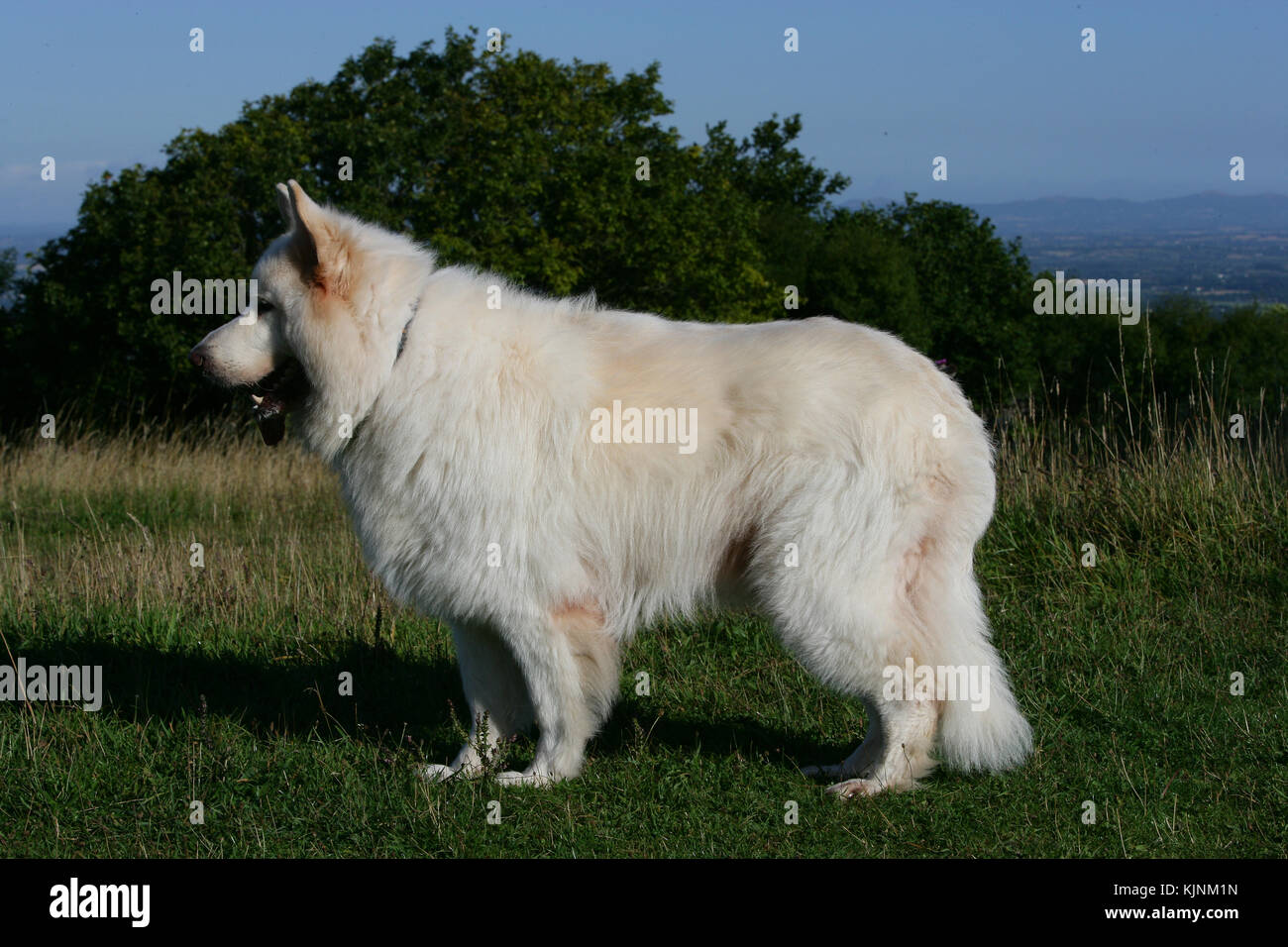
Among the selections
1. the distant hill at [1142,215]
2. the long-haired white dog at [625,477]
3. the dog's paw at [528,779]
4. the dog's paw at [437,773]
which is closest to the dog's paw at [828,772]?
the long-haired white dog at [625,477]

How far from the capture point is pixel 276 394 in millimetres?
4621

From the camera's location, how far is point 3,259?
76.3 feet

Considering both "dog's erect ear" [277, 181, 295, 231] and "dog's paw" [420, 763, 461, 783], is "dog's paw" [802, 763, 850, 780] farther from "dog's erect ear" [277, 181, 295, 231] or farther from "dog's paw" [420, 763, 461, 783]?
"dog's erect ear" [277, 181, 295, 231]

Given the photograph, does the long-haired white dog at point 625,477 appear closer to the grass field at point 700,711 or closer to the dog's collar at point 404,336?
the dog's collar at point 404,336

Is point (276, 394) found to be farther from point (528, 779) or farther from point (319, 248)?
point (528, 779)

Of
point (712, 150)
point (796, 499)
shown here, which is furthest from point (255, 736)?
point (712, 150)

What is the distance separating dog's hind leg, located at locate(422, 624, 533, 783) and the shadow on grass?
0.16 m

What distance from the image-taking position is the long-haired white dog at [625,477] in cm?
418

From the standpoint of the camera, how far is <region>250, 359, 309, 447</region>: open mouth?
4578 mm

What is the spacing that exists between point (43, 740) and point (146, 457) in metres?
9.29

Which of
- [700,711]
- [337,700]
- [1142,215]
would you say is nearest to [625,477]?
[700,711]

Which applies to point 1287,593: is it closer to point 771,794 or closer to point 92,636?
point 771,794

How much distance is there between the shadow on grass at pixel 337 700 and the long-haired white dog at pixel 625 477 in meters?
0.57

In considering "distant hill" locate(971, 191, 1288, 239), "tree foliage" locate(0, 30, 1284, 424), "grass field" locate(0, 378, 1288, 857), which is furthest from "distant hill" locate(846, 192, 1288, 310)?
"grass field" locate(0, 378, 1288, 857)
